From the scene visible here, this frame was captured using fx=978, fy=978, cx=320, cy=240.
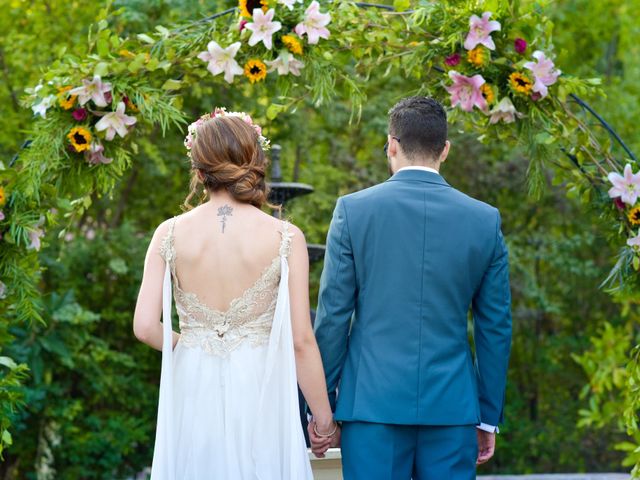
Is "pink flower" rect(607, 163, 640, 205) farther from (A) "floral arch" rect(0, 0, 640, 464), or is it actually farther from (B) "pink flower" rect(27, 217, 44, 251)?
(B) "pink flower" rect(27, 217, 44, 251)

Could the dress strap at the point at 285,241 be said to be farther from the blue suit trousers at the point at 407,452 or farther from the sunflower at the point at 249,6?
the sunflower at the point at 249,6

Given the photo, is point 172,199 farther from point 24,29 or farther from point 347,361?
point 347,361

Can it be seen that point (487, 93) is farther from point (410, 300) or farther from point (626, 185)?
point (410, 300)

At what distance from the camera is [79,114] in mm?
4168

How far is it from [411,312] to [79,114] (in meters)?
1.84

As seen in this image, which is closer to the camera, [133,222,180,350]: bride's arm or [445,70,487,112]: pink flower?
[133,222,180,350]: bride's arm

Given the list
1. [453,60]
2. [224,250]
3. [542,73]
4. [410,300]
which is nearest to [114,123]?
[224,250]

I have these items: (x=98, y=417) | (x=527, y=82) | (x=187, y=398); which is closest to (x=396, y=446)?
(x=187, y=398)

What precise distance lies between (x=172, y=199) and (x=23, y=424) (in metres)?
2.35

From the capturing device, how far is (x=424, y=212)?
3.20 metres

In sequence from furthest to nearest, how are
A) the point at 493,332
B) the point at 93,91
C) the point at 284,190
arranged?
the point at 284,190, the point at 93,91, the point at 493,332

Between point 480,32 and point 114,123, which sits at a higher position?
point 480,32

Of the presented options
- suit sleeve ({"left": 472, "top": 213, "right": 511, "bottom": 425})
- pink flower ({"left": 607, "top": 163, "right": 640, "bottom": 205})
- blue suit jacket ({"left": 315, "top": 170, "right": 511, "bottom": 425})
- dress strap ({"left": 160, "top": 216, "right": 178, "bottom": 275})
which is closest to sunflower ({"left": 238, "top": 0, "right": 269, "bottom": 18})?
blue suit jacket ({"left": 315, "top": 170, "right": 511, "bottom": 425})

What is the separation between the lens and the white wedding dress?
312 cm
